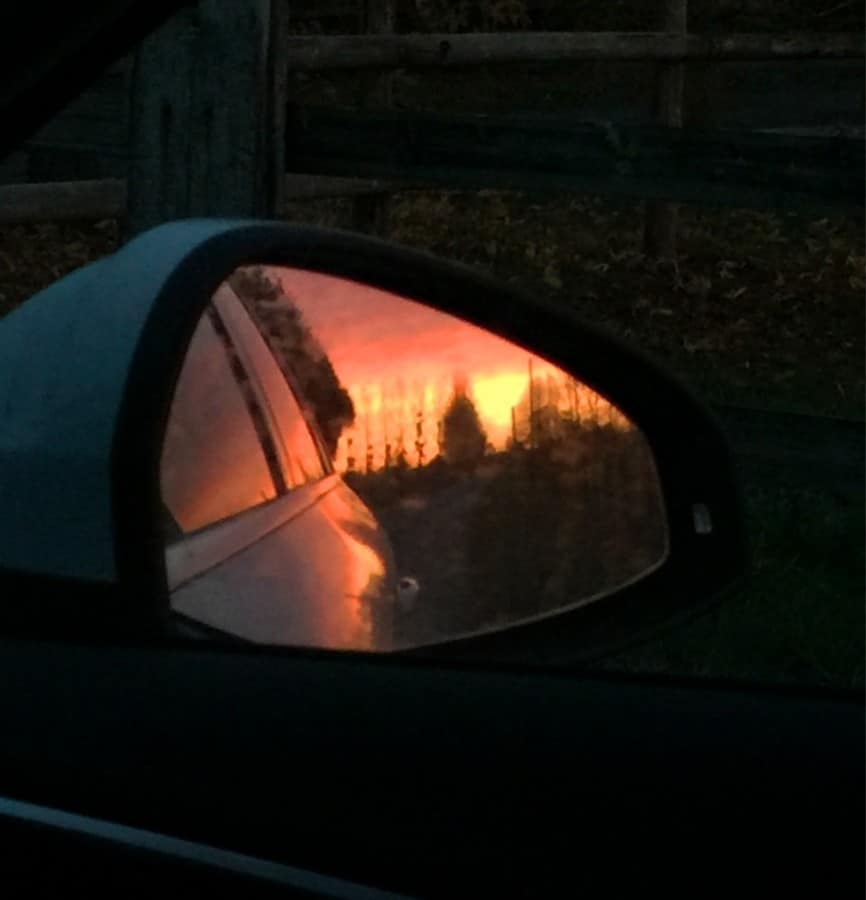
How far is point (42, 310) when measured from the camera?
189 centimetres

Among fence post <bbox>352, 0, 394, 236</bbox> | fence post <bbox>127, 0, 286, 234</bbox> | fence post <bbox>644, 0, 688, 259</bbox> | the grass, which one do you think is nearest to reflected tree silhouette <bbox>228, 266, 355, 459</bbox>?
the grass

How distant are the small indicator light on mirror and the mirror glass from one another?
46mm

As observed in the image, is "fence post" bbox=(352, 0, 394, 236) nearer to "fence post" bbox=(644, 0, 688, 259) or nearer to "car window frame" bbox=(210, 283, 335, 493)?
"fence post" bbox=(644, 0, 688, 259)

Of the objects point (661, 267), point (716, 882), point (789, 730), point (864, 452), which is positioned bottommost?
point (716, 882)

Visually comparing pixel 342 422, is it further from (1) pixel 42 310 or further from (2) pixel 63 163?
(2) pixel 63 163

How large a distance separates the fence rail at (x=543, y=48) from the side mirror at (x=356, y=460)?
10.7 feet

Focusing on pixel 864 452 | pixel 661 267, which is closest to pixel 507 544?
pixel 864 452

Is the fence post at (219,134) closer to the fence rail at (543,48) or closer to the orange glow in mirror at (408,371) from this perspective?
the fence rail at (543,48)

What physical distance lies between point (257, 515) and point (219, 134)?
9.67ft

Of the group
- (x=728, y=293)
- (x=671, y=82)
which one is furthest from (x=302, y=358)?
(x=671, y=82)

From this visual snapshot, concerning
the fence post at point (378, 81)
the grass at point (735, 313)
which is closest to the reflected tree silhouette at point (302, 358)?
the grass at point (735, 313)

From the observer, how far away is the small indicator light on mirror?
7.25ft

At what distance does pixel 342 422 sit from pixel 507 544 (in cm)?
25

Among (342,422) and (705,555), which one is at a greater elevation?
(342,422)
